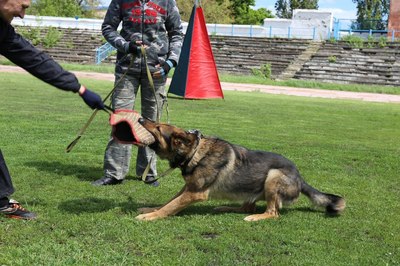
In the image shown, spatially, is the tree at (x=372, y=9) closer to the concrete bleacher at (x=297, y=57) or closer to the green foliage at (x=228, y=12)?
the green foliage at (x=228, y=12)

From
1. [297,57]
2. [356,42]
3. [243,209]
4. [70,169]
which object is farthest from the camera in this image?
[297,57]

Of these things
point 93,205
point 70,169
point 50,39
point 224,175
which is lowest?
point 70,169

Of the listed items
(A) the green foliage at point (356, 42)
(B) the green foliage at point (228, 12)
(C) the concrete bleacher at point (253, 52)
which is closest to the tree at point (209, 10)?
(B) the green foliage at point (228, 12)

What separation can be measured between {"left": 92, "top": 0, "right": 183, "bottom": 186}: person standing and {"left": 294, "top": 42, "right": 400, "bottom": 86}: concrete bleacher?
33.5m

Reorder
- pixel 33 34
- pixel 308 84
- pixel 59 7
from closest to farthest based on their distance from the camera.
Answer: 1. pixel 308 84
2. pixel 33 34
3. pixel 59 7

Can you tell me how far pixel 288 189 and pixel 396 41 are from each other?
1664 inches

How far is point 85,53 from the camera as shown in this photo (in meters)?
50.3

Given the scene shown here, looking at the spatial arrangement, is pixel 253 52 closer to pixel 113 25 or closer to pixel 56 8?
pixel 56 8

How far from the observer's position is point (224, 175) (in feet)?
17.4

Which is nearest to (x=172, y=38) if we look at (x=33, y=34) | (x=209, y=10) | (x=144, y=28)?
(x=144, y=28)

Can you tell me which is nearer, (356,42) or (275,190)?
(275,190)

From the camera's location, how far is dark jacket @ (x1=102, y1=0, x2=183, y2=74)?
632 cm

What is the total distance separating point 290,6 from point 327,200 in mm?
96506

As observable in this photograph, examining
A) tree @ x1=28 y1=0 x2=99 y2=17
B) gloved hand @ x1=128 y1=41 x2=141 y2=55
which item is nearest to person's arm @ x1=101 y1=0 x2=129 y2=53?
gloved hand @ x1=128 y1=41 x2=141 y2=55
